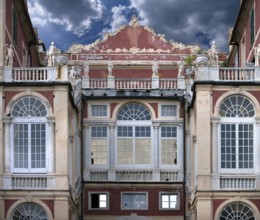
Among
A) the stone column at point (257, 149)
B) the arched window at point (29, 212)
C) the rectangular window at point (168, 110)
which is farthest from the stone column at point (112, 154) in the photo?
the stone column at point (257, 149)

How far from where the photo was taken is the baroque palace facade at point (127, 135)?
46.5 meters

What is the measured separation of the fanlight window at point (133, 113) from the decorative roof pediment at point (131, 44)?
10.8m

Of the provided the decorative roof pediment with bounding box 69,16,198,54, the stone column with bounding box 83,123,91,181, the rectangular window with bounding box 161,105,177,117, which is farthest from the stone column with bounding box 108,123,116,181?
the decorative roof pediment with bounding box 69,16,198,54

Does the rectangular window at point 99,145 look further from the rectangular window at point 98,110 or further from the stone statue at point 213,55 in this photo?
the stone statue at point 213,55

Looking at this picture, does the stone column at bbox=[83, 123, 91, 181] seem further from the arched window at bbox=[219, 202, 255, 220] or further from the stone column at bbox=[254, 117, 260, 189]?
the stone column at bbox=[254, 117, 260, 189]

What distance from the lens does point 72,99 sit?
49062 mm

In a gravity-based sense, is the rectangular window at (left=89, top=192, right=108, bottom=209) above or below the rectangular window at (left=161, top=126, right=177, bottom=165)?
below

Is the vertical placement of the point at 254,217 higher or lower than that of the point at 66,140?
lower

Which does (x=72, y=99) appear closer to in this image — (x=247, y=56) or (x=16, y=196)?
(x=16, y=196)

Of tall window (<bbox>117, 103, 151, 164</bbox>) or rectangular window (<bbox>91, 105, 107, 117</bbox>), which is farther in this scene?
rectangular window (<bbox>91, 105, 107, 117</bbox>)

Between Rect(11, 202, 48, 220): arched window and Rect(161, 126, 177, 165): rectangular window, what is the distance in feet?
31.3

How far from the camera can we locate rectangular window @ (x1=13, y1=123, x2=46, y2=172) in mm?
46750

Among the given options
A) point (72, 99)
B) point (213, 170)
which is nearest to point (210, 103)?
point (213, 170)

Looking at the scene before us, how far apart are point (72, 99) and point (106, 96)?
16.5ft
